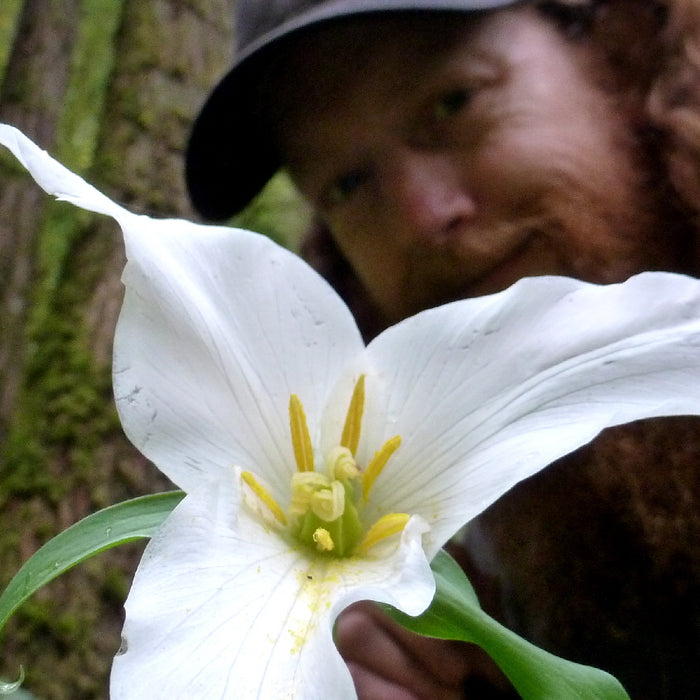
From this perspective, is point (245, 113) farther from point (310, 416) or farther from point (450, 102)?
point (310, 416)

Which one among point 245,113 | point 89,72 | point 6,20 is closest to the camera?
point 245,113

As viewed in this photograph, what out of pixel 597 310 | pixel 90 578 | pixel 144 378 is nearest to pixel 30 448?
pixel 90 578

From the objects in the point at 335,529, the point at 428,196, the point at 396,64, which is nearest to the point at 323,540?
the point at 335,529

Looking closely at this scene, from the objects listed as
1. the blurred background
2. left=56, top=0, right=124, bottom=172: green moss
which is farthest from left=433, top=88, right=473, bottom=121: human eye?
left=56, top=0, right=124, bottom=172: green moss

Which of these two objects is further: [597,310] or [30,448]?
[30,448]

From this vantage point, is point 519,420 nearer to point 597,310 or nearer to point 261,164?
point 597,310

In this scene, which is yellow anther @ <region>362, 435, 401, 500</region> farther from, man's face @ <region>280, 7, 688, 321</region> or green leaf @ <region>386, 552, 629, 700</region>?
man's face @ <region>280, 7, 688, 321</region>
